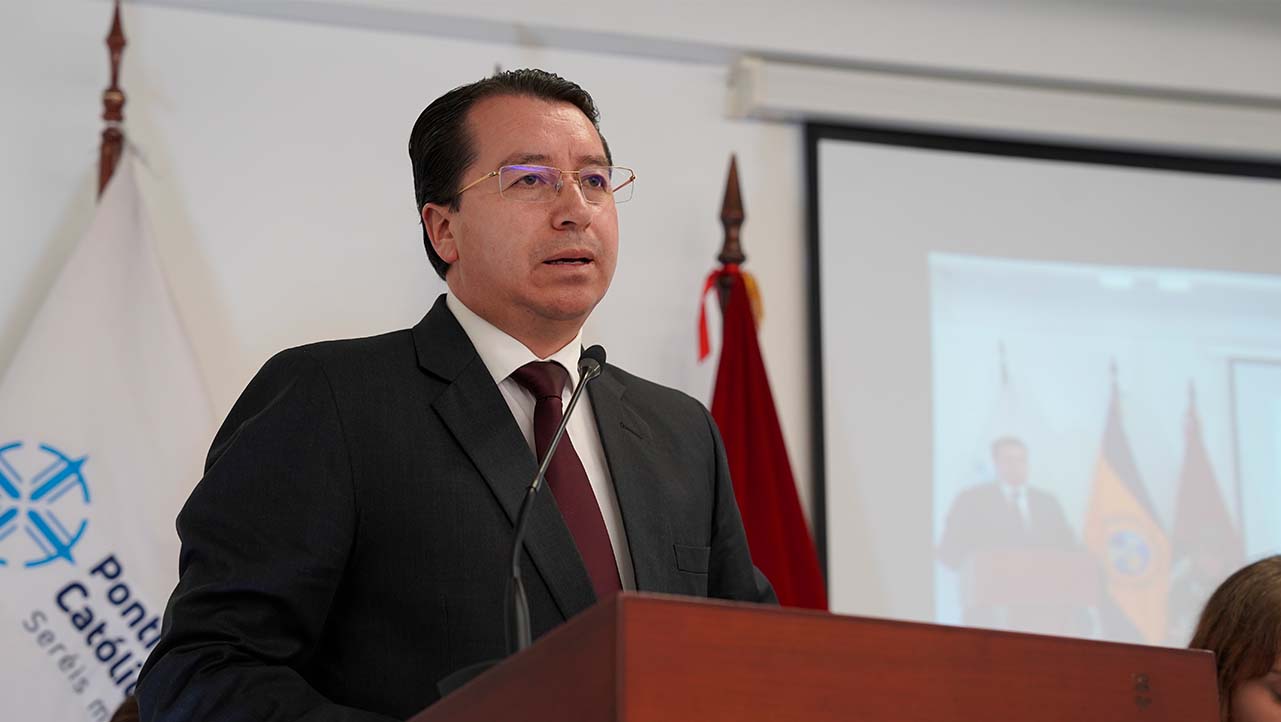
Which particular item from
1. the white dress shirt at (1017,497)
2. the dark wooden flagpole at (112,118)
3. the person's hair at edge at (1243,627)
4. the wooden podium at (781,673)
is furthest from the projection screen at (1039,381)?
the wooden podium at (781,673)

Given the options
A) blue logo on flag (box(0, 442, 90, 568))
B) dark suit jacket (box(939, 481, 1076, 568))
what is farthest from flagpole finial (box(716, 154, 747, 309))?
blue logo on flag (box(0, 442, 90, 568))

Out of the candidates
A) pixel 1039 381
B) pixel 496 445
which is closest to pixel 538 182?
pixel 496 445

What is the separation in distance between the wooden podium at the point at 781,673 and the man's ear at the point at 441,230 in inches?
37.5

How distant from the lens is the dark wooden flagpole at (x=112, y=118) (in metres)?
3.54

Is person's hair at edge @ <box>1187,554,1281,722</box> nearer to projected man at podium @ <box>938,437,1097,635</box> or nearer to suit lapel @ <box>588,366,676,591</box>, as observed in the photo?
suit lapel @ <box>588,366,676,591</box>

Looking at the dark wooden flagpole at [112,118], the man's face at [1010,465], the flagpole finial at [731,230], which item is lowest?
the man's face at [1010,465]

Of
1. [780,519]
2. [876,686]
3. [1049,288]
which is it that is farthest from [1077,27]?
[876,686]

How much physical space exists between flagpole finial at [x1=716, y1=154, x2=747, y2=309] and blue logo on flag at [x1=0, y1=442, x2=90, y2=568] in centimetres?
165

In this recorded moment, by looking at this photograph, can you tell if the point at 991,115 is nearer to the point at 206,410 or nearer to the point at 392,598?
the point at 206,410

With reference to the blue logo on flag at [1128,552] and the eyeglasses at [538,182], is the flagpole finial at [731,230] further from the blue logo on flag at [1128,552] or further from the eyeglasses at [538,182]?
the eyeglasses at [538,182]

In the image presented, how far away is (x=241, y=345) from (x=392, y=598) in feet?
6.98

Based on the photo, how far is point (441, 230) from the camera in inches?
82.6

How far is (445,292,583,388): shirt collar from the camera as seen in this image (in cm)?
192

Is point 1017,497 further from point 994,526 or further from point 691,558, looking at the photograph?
point 691,558
